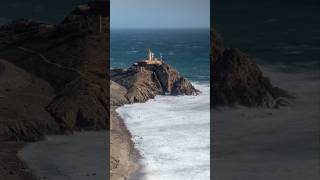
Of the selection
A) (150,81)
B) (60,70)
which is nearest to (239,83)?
(150,81)

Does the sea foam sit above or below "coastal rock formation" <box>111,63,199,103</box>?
below

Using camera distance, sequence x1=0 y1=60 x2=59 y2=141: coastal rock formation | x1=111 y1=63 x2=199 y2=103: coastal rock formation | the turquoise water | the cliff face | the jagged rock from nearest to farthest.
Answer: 1. x1=0 y1=60 x2=59 y2=141: coastal rock formation
2. the cliff face
3. the turquoise water
4. the jagged rock
5. x1=111 y1=63 x2=199 y2=103: coastal rock formation

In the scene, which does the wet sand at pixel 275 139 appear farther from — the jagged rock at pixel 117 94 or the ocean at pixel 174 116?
the jagged rock at pixel 117 94

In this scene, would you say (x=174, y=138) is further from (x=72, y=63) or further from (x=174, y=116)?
(x=72, y=63)

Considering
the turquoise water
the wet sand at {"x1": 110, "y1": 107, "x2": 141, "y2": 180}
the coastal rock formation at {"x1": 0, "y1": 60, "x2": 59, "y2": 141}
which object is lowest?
the wet sand at {"x1": 110, "y1": 107, "x2": 141, "y2": 180}

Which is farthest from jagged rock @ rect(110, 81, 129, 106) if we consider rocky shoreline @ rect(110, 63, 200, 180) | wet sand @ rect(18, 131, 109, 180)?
wet sand @ rect(18, 131, 109, 180)

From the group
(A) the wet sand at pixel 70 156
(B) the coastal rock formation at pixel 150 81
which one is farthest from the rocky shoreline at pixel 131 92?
(A) the wet sand at pixel 70 156

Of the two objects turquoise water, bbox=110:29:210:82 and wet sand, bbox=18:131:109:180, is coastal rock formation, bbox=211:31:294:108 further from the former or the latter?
wet sand, bbox=18:131:109:180
